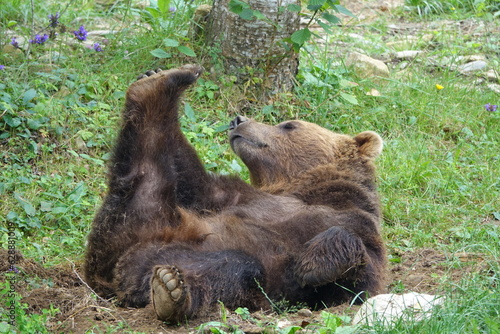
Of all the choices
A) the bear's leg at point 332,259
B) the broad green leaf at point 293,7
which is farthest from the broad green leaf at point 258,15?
the bear's leg at point 332,259

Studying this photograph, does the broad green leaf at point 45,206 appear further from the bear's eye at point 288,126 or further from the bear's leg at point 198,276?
the bear's eye at point 288,126

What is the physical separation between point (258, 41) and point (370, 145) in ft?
8.07

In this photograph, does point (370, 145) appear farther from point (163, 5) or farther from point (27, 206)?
point (163, 5)

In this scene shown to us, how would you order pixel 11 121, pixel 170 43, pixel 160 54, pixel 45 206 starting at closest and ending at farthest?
1. pixel 45 206
2. pixel 11 121
3. pixel 170 43
4. pixel 160 54

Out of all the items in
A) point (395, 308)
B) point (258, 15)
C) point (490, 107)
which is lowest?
point (490, 107)

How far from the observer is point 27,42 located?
8289mm

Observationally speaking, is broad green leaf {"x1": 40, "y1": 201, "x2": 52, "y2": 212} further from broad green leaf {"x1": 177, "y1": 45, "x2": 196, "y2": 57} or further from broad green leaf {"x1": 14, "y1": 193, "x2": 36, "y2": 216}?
broad green leaf {"x1": 177, "y1": 45, "x2": 196, "y2": 57}

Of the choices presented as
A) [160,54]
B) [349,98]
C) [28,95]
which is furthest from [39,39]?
[349,98]

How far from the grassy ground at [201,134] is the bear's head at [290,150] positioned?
40.4 inches

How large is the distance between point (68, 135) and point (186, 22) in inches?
89.8

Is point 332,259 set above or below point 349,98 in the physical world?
below

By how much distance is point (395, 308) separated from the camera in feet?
13.5

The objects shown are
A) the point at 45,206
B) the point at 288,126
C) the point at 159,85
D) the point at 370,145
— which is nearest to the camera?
the point at 159,85

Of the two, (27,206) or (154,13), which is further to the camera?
(154,13)
